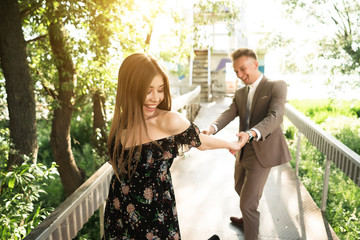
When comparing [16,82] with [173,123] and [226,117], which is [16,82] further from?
[173,123]

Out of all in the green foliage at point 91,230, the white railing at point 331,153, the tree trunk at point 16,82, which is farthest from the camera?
the green foliage at point 91,230

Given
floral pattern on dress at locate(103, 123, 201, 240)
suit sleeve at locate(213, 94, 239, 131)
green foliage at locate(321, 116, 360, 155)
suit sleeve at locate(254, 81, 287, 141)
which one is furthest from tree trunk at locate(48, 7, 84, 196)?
green foliage at locate(321, 116, 360, 155)

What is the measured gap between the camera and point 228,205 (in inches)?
173

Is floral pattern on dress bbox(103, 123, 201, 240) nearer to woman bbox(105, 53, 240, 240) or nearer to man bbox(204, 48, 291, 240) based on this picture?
woman bbox(105, 53, 240, 240)

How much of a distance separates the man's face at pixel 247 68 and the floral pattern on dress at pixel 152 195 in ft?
4.60

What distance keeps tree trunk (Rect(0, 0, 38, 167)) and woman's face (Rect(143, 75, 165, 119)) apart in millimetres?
3014

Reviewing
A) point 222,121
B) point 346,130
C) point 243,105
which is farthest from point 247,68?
point 346,130

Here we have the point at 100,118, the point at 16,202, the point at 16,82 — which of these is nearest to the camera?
the point at 16,202

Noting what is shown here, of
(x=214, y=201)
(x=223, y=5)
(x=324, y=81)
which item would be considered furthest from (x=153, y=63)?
(x=324, y=81)

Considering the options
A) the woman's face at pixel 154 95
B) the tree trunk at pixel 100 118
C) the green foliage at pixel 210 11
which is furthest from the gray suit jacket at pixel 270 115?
the tree trunk at pixel 100 118

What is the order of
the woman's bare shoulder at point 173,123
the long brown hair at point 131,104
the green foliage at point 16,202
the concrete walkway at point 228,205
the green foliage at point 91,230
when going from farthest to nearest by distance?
the green foliage at point 91,230
the concrete walkway at point 228,205
the green foliage at point 16,202
the woman's bare shoulder at point 173,123
the long brown hair at point 131,104

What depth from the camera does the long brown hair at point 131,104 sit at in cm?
175

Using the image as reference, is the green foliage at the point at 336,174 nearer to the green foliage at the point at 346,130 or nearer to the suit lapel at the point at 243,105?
the green foliage at the point at 346,130

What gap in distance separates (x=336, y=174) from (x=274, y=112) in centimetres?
366
